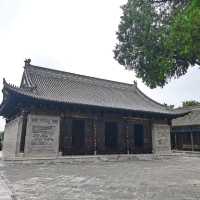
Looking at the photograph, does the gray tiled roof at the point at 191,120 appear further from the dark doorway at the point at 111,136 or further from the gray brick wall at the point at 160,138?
the dark doorway at the point at 111,136

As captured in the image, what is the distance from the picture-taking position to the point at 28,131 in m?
12.2

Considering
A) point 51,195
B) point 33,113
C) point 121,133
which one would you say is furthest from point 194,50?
point 121,133

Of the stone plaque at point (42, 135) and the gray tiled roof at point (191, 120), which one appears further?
the gray tiled roof at point (191, 120)

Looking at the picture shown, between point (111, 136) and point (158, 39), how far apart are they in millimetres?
7602

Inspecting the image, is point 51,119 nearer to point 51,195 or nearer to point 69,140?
point 69,140

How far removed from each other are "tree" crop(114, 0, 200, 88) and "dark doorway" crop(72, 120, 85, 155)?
479cm

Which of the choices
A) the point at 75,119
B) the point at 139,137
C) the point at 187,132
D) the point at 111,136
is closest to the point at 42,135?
the point at 75,119

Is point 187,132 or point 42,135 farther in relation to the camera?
point 187,132

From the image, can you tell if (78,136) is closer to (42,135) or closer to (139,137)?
(42,135)

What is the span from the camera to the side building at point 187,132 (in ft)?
73.4

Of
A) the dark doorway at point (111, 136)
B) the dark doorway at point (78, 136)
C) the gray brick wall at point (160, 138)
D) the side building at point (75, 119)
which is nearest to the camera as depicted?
the side building at point (75, 119)

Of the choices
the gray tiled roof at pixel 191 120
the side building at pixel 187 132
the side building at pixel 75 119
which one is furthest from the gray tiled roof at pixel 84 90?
the side building at pixel 187 132

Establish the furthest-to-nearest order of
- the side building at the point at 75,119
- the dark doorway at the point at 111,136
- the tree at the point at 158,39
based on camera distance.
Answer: the dark doorway at the point at 111,136 → the side building at the point at 75,119 → the tree at the point at 158,39

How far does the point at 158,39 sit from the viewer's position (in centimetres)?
1078
